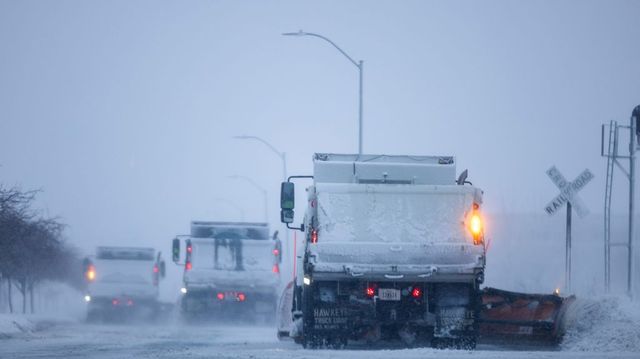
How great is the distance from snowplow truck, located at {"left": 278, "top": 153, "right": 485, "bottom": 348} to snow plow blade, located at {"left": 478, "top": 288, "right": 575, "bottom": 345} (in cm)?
186

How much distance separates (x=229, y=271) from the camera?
112 feet

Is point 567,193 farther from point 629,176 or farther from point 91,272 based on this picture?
point 91,272

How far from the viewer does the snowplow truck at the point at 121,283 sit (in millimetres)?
41562

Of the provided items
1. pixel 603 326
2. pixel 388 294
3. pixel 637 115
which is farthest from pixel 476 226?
pixel 637 115

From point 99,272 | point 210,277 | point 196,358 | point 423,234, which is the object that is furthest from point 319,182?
point 99,272

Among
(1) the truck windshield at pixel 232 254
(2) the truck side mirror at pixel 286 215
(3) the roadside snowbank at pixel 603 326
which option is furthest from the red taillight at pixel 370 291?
(1) the truck windshield at pixel 232 254

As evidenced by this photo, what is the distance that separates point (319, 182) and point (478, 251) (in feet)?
10.4

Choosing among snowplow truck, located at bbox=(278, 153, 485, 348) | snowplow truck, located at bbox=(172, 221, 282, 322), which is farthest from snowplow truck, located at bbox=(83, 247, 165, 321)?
snowplow truck, located at bbox=(278, 153, 485, 348)

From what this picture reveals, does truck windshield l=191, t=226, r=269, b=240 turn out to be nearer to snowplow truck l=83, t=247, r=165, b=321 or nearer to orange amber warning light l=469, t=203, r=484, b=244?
snowplow truck l=83, t=247, r=165, b=321

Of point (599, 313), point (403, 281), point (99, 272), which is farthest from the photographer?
point (99, 272)

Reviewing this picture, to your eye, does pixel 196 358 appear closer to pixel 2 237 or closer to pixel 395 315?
pixel 395 315

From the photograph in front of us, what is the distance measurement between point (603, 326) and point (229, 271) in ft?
56.3

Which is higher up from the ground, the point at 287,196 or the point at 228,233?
the point at 287,196

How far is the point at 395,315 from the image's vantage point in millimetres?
18016
